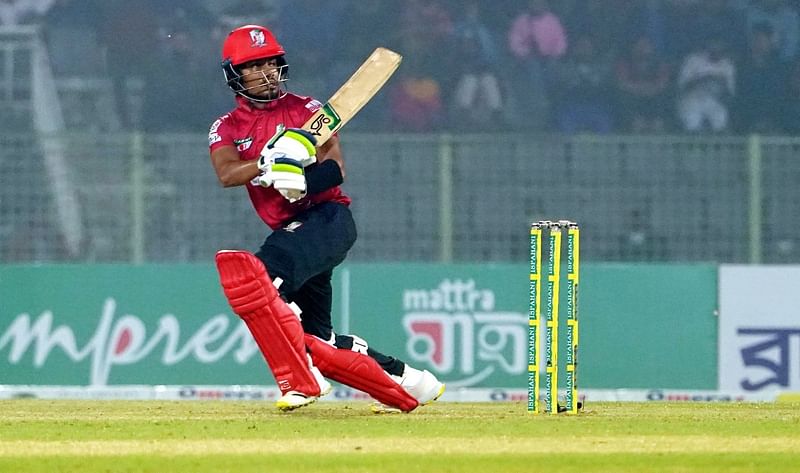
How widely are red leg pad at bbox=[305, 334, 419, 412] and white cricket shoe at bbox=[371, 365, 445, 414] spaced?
68mm

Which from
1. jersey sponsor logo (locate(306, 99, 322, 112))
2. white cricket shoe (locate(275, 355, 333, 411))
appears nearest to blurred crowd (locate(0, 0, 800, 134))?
jersey sponsor logo (locate(306, 99, 322, 112))

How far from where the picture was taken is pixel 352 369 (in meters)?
6.20

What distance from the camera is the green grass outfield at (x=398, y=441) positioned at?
464 centimetres

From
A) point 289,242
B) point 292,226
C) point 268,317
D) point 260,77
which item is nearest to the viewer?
point 268,317

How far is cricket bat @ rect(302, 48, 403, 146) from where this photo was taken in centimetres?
623

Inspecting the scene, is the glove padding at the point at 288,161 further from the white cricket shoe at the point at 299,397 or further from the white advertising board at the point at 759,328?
the white advertising board at the point at 759,328

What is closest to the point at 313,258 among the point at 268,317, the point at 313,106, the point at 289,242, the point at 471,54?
→ the point at 289,242

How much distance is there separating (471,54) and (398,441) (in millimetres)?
7028

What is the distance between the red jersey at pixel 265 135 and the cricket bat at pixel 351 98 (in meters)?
0.11

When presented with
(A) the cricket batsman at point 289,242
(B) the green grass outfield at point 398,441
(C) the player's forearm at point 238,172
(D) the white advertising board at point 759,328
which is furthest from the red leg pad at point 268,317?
(D) the white advertising board at point 759,328

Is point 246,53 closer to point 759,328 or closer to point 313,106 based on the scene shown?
point 313,106

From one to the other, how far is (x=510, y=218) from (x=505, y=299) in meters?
0.60

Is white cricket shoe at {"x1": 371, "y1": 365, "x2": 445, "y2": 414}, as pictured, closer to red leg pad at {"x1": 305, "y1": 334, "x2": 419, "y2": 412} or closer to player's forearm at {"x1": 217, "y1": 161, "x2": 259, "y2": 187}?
red leg pad at {"x1": 305, "y1": 334, "x2": 419, "y2": 412}

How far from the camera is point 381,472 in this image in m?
4.52
